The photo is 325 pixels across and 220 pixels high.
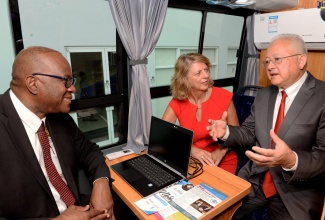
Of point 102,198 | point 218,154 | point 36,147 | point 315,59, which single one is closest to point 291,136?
point 218,154

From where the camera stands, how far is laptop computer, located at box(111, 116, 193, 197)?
134 centimetres

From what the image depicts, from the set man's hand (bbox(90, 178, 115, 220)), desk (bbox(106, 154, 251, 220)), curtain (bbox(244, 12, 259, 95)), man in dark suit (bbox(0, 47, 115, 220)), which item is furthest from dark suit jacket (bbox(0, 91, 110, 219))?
curtain (bbox(244, 12, 259, 95))

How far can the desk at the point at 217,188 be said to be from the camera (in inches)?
44.9

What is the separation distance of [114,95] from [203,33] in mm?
1649

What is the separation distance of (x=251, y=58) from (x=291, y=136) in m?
2.33

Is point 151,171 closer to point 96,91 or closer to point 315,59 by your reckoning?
point 96,91

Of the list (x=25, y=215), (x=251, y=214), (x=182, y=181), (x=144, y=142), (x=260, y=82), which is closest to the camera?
(x=25, y=215)

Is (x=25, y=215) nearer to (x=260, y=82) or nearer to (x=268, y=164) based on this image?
(x=268, y=164)

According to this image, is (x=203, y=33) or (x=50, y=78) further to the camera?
(x=203, y=33)

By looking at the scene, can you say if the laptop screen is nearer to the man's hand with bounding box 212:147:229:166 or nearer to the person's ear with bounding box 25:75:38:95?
the man's hand with bounding box 212:147:229:166

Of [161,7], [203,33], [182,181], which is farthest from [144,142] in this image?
[203,33]

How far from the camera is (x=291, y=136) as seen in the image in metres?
1.39

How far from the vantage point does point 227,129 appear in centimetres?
166

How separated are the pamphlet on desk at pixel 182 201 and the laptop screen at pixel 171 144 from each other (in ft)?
0.46
